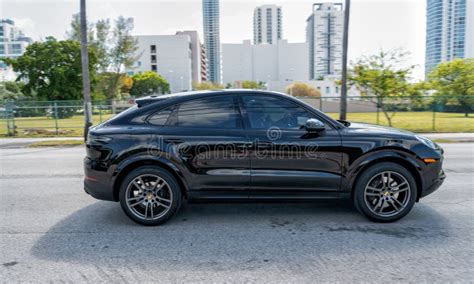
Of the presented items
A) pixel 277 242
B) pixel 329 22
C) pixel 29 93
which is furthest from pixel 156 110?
pixel 329 22

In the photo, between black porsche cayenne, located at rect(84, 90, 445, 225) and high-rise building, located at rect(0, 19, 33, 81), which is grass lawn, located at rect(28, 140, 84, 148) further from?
high-rise building, located at rect(0, 19, 33, 81)

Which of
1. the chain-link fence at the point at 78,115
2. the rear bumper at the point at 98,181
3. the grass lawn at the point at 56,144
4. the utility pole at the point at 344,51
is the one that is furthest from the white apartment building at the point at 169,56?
the rear bumper at the point at 98,181

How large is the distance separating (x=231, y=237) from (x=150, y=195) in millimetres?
1192

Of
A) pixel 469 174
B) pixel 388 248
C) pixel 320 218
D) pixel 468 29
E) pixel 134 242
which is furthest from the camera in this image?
pixel 468 29

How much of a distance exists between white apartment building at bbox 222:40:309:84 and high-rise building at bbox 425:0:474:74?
5800 centimetres

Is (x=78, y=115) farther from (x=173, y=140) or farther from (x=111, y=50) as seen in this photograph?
(x=111, y=50)

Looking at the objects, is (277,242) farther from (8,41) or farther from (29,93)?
(8,41)

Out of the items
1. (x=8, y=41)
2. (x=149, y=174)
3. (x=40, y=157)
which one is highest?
(x=8, y=41)

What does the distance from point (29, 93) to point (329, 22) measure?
138 meters

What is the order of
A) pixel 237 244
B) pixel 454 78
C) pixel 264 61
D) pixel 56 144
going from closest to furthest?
pixel 237 244 < pixel 56 144 < pixel 454 78 < pixel 264 61

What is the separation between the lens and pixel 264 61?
139875 millimetres

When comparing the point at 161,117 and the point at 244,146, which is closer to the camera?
the point at 244,146

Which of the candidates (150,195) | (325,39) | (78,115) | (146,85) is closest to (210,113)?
(150,195)

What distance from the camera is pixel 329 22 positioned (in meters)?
154
